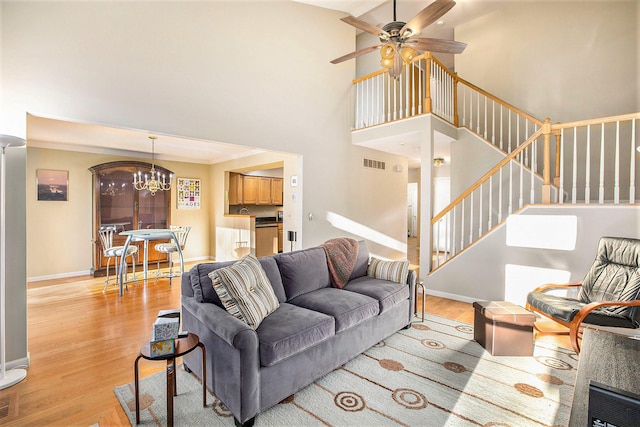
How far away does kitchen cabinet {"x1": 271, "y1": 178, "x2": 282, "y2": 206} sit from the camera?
802 centimetres

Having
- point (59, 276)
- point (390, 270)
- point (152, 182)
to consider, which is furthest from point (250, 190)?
point (390, 270)

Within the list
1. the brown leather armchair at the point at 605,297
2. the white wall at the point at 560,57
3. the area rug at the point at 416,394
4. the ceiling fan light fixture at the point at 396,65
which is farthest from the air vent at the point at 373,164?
the area rug at the point at 416,394

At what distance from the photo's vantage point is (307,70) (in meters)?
4.97

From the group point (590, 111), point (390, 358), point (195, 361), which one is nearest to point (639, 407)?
point (390, 358)

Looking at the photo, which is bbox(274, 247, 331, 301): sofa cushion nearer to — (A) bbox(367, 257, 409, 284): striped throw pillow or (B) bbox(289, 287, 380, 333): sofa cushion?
(B) bbox(289, 287, 380, 333): sofa cushion

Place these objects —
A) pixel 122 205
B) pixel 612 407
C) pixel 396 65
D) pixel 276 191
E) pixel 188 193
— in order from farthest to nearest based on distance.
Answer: pixel 276 191
pixel 188 193
pixel 122 205
pixel 396 65
pixel 612 407

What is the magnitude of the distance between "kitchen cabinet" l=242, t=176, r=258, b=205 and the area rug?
5.42 metres

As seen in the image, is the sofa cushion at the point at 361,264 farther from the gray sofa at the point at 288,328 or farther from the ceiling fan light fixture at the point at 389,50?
the ceiling fan light fixture at the point at 389,50

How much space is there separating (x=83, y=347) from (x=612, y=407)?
146 inches

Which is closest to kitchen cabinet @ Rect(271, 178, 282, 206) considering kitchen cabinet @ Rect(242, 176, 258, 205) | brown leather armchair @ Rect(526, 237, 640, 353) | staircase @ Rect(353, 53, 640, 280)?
kitchen cabinet @ Rect(242, 176, 258, 205)

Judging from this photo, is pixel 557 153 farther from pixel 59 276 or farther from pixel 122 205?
pixel 59 276

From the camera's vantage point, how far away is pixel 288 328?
6.54 feet

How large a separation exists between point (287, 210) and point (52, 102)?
3394 mm

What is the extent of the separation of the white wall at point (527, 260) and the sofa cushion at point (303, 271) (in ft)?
7.39
